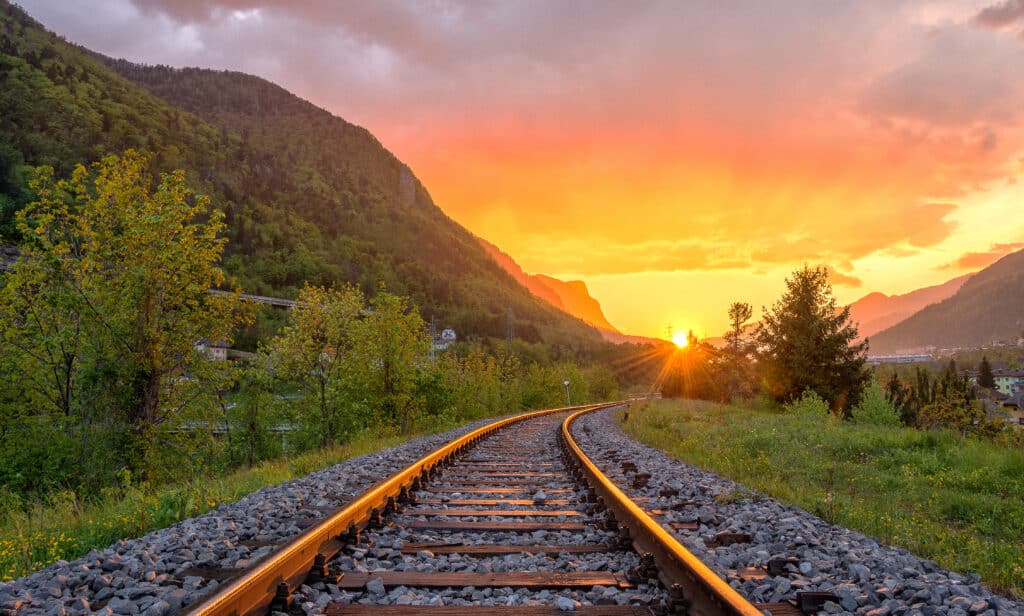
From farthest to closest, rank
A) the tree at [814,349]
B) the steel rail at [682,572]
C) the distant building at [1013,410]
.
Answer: the tree at [814,349] < the distant building at [1013,410] < the steel rail at [682,572]

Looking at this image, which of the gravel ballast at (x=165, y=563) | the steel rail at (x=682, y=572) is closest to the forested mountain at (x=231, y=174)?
the gravel ballast at (x=165, y=563)

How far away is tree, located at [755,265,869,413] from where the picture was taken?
104 ft

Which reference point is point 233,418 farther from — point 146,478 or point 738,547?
point 738,547

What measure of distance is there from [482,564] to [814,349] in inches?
1279

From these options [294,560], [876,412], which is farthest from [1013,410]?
[294,560]

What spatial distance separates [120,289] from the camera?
12.2 m

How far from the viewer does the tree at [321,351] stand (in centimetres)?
1969

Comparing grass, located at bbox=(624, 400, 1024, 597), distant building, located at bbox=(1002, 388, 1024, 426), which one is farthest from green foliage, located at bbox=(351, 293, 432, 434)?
distant building, located at bbox=(1002, 388, 1024, 426)

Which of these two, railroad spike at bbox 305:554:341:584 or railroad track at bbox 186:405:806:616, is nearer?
railroad track at bbox 186:405:806:616

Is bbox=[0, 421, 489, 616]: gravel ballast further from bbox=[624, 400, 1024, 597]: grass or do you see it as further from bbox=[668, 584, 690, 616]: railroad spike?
bbox=[624, 400, 1024, 597]: grass

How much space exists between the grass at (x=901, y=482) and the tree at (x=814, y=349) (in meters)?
20.2

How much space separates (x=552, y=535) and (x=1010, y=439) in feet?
36.3

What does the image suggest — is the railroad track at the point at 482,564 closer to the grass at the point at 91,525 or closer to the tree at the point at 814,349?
the grass at the point at 91,525

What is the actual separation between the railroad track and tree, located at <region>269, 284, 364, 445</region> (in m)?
14.4
